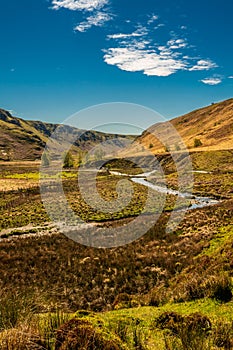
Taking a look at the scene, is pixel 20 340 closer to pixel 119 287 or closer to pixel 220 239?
pixel 119 287

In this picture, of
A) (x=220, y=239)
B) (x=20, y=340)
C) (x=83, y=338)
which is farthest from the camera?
(x=220, y=239)

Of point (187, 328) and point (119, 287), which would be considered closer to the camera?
point (187, 328)

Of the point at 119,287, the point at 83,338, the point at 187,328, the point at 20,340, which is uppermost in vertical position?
the point at 20,340

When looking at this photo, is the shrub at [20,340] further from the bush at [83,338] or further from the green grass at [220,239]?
the green grass at [220,239]

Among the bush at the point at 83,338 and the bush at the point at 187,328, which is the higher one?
the bush at the point at 83,338

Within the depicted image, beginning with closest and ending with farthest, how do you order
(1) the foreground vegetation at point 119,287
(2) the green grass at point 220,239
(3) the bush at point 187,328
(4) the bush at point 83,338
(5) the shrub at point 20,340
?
1. (5) the shrub at point 20,340
2. (4) the bush at point 83,338
3. (3) the bush at point 187,328
4. (1) the foreground vegetation at point 119,287
5. (2) the green grass at point 220,239

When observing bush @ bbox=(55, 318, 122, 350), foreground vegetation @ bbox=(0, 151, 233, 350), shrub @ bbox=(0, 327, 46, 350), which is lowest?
foreground vegetation @ bbox=(0, 151, 233, 350)

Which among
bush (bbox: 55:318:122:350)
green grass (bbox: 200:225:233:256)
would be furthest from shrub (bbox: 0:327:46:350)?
green grass (bbox: 200:225:233:256)

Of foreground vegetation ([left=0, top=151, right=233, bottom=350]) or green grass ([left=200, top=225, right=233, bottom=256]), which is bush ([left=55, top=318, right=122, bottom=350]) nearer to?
foreground vegetation ([left=0, top=151, right=233, bottom=350])

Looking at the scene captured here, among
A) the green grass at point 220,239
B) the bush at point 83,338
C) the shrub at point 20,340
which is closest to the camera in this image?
the shrub at point 20,340

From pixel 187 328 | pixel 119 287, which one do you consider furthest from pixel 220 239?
pixel 187 328

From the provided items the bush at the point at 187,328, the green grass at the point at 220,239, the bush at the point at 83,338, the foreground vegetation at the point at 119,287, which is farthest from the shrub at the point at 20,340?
the green grass at the point at 220,239

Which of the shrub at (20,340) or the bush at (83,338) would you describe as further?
the bush at (83,338)

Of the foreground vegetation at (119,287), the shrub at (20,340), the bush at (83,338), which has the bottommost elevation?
the foreground vegetation at (119,287)
